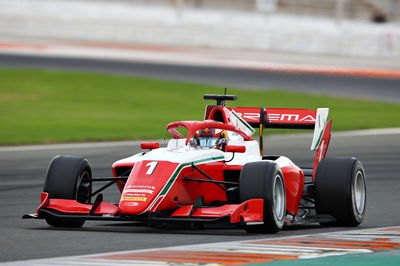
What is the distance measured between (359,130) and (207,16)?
1100 inches

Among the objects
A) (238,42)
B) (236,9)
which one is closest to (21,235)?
(238,42)

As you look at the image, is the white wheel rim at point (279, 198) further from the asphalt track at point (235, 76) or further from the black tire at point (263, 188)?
the asphalt track at point (235, 76)

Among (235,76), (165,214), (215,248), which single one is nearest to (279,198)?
(165,214)

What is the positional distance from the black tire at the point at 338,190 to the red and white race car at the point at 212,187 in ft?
0.03

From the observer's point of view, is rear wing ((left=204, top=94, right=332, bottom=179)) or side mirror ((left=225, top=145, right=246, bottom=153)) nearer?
side mirror ((left=225, top=145, right=246, bottom=153))

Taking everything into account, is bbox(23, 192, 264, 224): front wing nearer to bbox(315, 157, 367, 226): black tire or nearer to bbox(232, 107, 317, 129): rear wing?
bbox(315, 157, 367, 226): black tire

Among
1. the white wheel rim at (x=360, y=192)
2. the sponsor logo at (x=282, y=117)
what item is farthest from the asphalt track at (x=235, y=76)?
the white wheel rim at (x=360, y=192)

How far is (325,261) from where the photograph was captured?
27.2 ft

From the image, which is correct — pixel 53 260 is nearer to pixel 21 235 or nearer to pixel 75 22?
pixel 21 235

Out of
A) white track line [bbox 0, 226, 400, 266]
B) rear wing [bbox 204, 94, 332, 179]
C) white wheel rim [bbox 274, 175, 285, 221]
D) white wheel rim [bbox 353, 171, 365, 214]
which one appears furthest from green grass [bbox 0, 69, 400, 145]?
white track line [bbox 0, 226, 400, 266]

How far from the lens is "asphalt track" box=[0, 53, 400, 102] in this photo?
110ft

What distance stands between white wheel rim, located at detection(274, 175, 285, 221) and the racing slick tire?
1978 millimetres

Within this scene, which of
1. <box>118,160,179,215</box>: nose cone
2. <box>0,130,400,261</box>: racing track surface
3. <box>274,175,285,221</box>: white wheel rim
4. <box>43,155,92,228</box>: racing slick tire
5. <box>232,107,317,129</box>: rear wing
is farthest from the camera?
<box>232,107,317,129</box>: rear wing

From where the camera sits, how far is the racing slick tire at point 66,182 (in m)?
10.5
